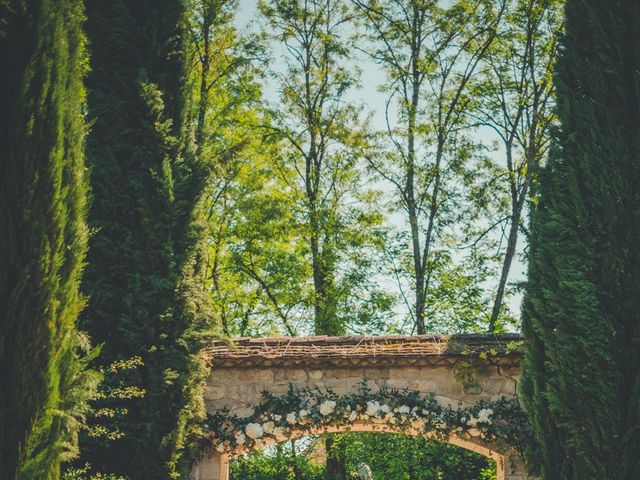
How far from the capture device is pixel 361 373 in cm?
854

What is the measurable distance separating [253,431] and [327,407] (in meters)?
0.90

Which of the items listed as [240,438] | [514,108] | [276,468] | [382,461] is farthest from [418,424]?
[514,108]

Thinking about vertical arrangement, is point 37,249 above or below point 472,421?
above

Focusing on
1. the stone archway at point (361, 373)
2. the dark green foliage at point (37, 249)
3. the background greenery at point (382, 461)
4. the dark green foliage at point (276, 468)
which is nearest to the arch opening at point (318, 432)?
the stone archway at point (361, 373)

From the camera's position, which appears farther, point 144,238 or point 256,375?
point 256,375

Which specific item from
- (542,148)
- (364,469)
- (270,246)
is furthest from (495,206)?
(364,469)

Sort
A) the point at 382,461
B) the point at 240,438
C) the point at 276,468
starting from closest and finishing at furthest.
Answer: the point at 240,438
the point at 382,461
the point at 276,468

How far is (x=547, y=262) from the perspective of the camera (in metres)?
6.55

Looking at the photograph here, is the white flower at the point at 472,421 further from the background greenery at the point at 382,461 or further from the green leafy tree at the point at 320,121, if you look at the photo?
the green leafy tree at the point at 320,121

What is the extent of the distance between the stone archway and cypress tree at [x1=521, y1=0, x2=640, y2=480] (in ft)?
5.50

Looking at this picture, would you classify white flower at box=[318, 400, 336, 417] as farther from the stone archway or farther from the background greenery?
the background greenery

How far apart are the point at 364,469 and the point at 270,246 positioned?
7882 millimetres

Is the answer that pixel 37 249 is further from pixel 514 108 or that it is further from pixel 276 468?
pixel 514 108

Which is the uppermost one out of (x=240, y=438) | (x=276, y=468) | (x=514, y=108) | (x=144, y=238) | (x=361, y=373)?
(x=514, y=108)
